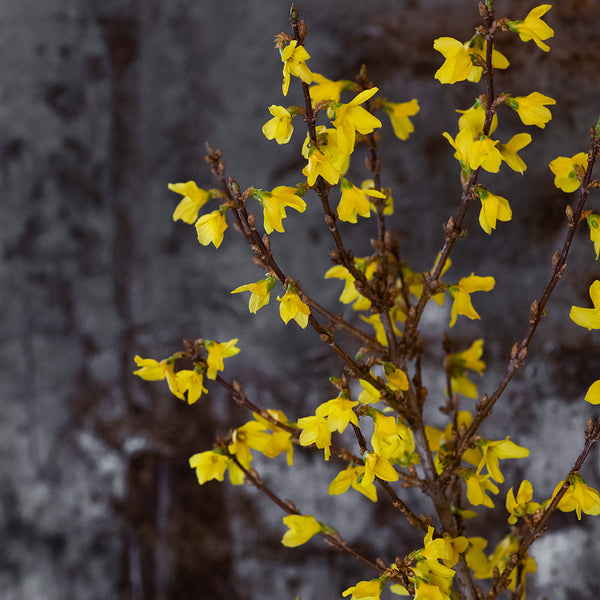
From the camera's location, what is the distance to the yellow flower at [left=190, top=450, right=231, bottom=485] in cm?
69

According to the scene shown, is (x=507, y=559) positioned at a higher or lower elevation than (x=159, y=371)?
lower

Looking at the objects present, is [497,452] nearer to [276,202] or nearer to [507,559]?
[507,559]

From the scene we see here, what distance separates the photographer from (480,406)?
67cm

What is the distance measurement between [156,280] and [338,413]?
0.83m

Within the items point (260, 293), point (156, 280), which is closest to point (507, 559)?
point (260, 293)

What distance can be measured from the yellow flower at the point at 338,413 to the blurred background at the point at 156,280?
619mm

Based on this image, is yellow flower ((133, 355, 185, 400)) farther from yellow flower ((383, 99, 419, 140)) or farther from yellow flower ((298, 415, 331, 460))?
yellow flower ((383, 99, 419, 140))

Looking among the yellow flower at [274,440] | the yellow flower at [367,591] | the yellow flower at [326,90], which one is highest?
the yellow flower at [326,90]

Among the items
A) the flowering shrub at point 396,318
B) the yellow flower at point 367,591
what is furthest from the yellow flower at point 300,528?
the yellow flower at point 367,591

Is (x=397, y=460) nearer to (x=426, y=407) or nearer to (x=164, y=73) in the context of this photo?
(x=426, y=407)

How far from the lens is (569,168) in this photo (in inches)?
25.1

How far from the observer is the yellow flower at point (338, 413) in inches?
22.5

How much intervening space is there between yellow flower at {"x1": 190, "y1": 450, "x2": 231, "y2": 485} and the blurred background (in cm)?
54

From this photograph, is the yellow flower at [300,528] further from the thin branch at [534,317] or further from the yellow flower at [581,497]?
the yellow flower at [581,497]
